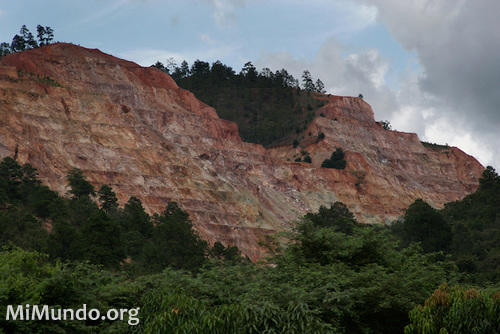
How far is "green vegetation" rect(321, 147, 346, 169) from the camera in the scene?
9844cm

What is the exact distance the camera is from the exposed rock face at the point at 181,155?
219 feet

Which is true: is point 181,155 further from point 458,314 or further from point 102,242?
point 458,314

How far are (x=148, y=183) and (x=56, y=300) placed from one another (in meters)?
53.5

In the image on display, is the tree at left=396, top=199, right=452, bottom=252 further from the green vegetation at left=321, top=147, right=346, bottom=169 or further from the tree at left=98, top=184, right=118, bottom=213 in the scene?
the green vegetation at left=321, top=147, right=346, bottom=169

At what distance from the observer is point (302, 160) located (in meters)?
105

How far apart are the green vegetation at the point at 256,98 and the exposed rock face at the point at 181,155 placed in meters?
9.87

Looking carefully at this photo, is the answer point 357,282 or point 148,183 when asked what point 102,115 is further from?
point 357,282

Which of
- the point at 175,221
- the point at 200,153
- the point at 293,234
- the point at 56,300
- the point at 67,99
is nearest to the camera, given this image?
the point at 56,300

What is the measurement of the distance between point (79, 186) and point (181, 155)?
67.8ft

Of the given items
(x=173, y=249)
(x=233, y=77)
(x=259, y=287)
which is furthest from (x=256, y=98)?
(x=259, y=287)

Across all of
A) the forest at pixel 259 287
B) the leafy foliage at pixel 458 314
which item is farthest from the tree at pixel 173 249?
the leafy foliage at pixel 458 314

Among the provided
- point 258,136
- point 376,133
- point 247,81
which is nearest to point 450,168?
point 376,133

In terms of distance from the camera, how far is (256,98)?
13525 centimetres

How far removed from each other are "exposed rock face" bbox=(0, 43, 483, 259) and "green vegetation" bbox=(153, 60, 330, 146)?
9.87 metres
